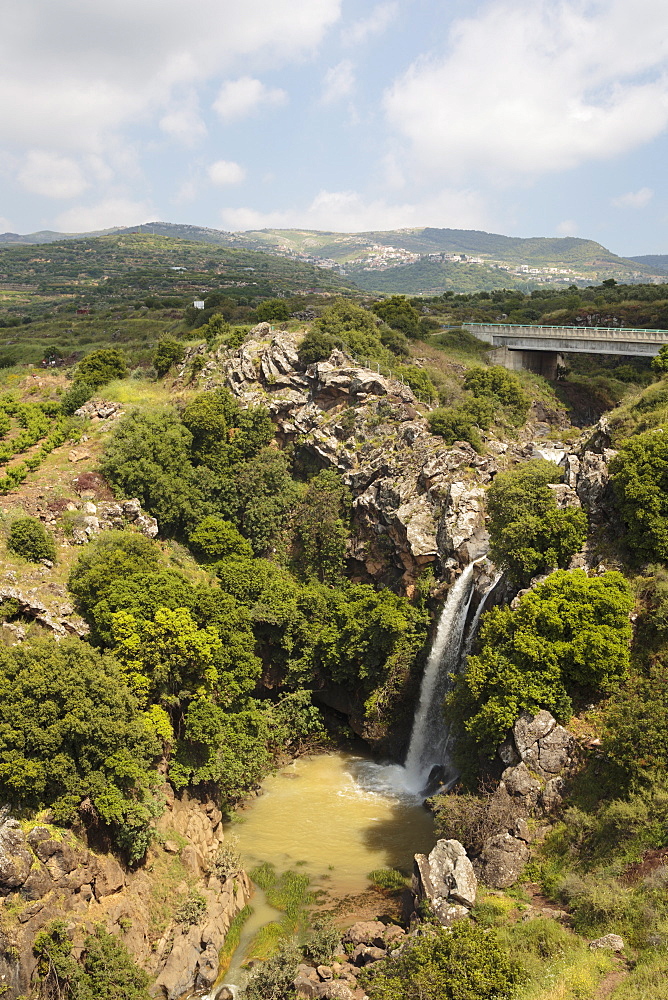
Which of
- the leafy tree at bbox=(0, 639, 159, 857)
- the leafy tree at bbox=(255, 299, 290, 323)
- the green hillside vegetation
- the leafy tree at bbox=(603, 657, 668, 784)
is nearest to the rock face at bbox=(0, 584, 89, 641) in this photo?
the green hillside vegetation

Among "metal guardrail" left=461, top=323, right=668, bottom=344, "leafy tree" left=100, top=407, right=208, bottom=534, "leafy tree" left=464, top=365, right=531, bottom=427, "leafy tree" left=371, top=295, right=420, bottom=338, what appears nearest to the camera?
"leafy tree" left=100, top=407, right=208, bottom=534

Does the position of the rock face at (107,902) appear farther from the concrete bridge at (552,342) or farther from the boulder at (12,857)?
the concrete bridge at (552,342)

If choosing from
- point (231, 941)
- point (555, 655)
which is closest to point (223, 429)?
point (555, 655)

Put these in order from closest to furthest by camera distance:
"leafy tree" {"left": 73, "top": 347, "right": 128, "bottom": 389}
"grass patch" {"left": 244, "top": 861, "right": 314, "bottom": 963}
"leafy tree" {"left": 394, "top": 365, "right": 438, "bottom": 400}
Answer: "grass patch" {"left": 244, "top": 861, "right": 314, "bottom": 963} → "leafy tree" {"left": 394, "top": 365, "right": 438, "bottom": 400} → "leafy tree" {"left": 73, "top": 347, "right": 128, "bottom": 389}

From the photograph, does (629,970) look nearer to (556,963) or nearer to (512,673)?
(556,963)

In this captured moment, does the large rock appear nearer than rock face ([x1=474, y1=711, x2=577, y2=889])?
No

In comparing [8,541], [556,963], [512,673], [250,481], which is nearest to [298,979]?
[556,963]

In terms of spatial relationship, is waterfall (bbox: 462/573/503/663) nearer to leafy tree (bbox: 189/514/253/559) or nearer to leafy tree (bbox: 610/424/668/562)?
leafy tree (bbox: 610/424/668/562)
